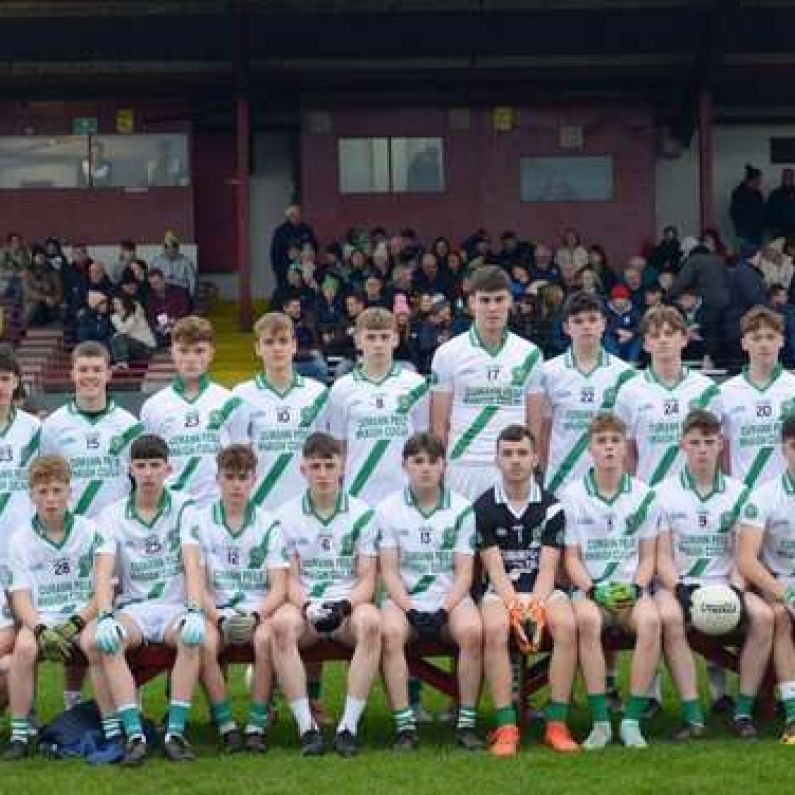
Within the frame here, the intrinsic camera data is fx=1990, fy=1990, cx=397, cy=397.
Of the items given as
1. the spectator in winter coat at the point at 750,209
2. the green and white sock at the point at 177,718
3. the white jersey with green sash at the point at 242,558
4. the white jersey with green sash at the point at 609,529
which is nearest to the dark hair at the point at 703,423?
the white jersey with green sash at the point at 609,529

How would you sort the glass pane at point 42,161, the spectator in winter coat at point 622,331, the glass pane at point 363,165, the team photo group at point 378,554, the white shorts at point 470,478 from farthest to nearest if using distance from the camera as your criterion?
1. the glass pane at point 363,165
2. the glass pane at point 42,161
3. the spectator in winter coat at point 622,331
4. the white shorts at point 470,478
5. the team photo group at point 378,554

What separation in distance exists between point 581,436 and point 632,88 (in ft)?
51.3

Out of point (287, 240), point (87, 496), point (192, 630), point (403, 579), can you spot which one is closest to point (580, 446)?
point (403, 579)

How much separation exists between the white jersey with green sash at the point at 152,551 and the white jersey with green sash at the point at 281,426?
3.29ft

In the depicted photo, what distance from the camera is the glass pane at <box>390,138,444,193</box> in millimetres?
25969

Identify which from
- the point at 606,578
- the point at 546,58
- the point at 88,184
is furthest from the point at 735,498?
the point at 88,184

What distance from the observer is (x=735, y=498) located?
29.9 ft

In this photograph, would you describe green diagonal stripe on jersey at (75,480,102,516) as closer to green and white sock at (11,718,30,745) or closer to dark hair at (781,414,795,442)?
green and white sock at (11,718,30,745)

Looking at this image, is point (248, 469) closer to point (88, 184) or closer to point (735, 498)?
point (735, 498)

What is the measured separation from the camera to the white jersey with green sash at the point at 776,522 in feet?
29.4

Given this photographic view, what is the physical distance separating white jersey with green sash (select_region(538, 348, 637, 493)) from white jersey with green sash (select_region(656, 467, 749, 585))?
1.11 metres

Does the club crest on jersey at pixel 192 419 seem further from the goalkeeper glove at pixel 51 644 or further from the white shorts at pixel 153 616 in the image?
the goalkeeper glove at pixel 51 644

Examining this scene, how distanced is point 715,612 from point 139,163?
60.3 feet

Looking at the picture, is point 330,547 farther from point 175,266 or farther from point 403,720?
point 175,266
